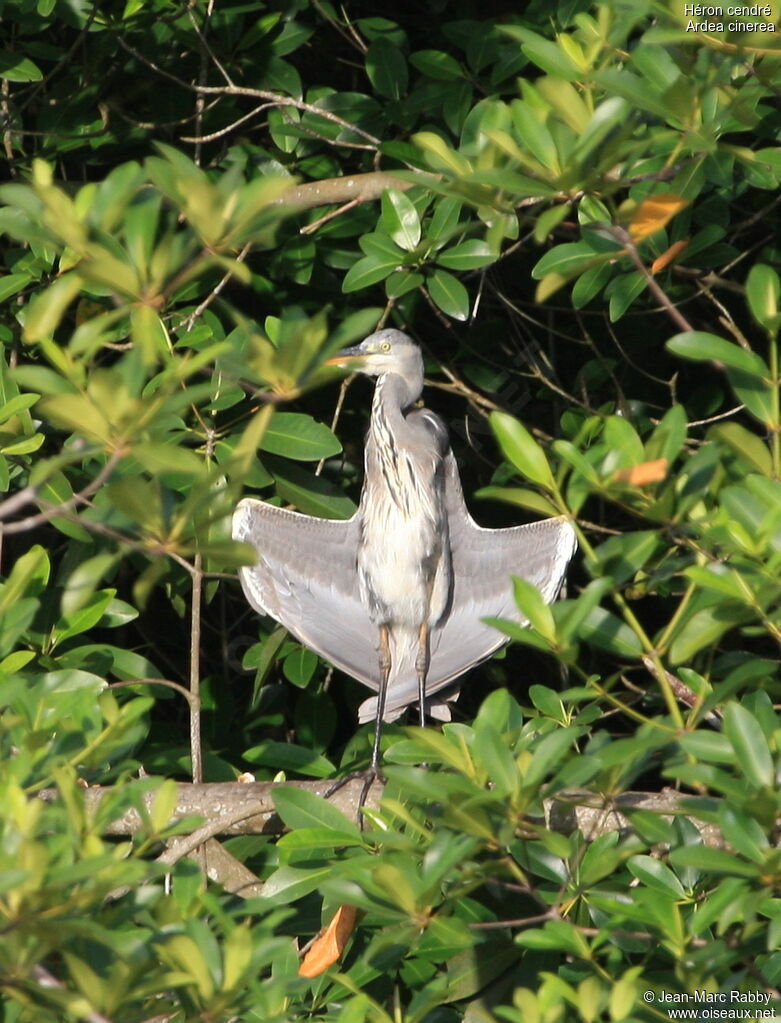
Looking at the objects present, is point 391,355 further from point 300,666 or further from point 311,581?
point 300,666

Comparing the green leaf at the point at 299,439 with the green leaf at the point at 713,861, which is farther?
the green leaf at the point at 299,439

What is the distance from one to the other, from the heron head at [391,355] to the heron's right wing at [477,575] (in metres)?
0.28

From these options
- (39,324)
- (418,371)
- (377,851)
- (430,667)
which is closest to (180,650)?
(430,667)

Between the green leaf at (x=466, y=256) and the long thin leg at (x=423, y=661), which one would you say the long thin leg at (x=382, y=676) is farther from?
the green leaf at (x=466, y=256)

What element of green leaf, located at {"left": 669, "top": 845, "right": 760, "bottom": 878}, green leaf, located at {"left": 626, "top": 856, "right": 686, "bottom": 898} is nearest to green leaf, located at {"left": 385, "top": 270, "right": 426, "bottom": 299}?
green leaf, located at {"left": 626, "top": 856, "right": 686, "bottom": 898}

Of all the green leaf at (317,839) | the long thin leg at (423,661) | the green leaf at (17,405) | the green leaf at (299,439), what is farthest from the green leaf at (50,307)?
the long thin leg at (423,661)

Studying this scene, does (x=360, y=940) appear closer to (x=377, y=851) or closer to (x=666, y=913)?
(x=377, y=851)

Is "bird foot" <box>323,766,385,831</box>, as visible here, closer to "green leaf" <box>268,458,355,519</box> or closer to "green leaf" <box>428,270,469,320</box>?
"green leaf" <box>268,458,355,519</box>

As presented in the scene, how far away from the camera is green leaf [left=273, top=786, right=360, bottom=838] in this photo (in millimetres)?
2232

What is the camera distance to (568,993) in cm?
157

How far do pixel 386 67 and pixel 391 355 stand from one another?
785 mm

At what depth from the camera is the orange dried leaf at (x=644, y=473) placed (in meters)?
1.64

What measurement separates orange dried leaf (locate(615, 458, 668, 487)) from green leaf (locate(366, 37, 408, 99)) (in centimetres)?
189

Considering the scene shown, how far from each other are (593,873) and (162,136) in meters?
2.55
